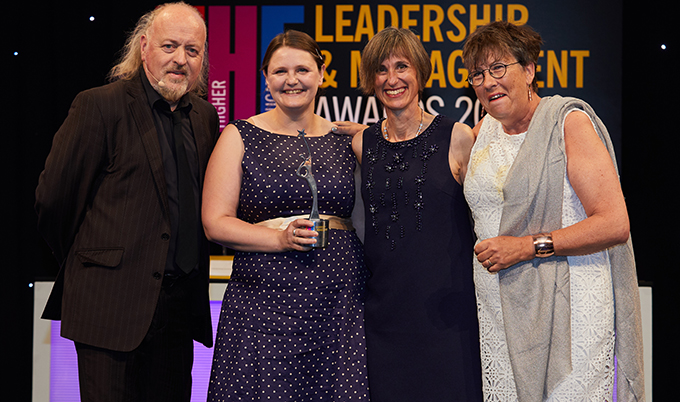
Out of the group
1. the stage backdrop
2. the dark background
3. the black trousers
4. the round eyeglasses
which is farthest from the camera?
the stage backdrop

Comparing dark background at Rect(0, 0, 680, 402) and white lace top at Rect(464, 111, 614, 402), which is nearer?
white lace top at Rect(464, 111, 614, 402)

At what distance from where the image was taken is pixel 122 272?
215cm

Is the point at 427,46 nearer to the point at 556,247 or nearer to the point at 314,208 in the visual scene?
the point at 314,208

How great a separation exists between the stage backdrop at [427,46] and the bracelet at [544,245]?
7.37 feet

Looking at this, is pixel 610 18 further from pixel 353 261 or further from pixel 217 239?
pixel 217 239

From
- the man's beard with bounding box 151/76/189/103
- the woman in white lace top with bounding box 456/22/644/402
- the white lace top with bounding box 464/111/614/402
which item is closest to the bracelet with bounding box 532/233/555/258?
the woman in white lace top with bounding box 456/22/644/402

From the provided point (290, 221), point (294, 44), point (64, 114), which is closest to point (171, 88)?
point (294, 44)

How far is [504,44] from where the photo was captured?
76.1 inches

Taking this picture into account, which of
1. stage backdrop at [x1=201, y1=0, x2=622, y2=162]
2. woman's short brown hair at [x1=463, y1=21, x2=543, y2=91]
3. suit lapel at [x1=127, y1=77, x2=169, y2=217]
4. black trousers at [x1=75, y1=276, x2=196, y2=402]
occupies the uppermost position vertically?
stage backdrop at [x1=201, y1=0, x2=622, y2=162]

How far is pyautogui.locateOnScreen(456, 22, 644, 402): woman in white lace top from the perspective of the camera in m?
1.77

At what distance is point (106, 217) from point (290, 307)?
724 mm

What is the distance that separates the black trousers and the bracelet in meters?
1.29

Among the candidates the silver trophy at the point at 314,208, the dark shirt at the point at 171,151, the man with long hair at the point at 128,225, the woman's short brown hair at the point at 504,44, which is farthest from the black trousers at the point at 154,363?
the woman's short brown hair at the point at 504,44

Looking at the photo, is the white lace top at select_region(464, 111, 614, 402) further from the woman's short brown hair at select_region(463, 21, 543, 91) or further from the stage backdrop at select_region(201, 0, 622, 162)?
the stage backdrop at select_region(201, 0, 622, 162)
